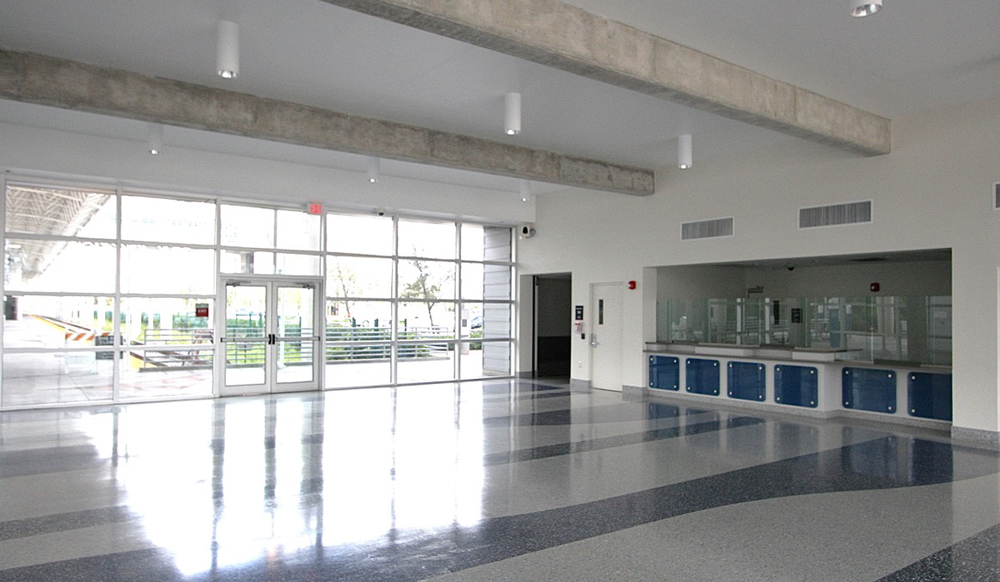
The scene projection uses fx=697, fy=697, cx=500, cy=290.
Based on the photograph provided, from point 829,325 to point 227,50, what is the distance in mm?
9523

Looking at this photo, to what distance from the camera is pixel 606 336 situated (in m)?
14.2

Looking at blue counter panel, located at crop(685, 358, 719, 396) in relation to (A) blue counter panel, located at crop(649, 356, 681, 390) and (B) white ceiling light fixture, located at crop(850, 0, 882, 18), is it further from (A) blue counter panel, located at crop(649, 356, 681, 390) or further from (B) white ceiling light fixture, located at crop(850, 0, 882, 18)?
(B) white ceiling light fixture, located at crop(850, 0, 882, 18)

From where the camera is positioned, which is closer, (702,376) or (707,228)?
(707,228)

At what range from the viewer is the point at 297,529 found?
5.12 m

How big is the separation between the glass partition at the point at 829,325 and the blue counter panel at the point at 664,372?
1.68 ft

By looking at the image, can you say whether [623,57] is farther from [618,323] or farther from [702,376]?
[618,323]

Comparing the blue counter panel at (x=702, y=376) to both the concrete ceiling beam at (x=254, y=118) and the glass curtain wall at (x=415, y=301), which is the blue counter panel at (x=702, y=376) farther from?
the glass curtain wall at (x=415, y=301)

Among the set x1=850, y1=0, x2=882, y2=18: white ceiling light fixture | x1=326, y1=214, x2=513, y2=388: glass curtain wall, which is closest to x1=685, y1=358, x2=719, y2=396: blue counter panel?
x1=326, y1=214, x2=513, y2=388: glass curtain wall

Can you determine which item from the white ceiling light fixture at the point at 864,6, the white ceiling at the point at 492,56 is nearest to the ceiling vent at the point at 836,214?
the white ceiling at the point at 492,56

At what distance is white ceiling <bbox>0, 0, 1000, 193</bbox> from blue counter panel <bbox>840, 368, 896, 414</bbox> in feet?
12.5

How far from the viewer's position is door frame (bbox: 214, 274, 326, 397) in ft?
41.1

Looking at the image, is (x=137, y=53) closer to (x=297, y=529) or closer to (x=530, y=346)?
(x=297, y=529)

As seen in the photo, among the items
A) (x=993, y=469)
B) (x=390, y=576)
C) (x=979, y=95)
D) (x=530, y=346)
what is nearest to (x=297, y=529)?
(x=390, y=576)

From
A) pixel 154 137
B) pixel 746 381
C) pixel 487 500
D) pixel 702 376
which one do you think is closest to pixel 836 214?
pixel 746 381
